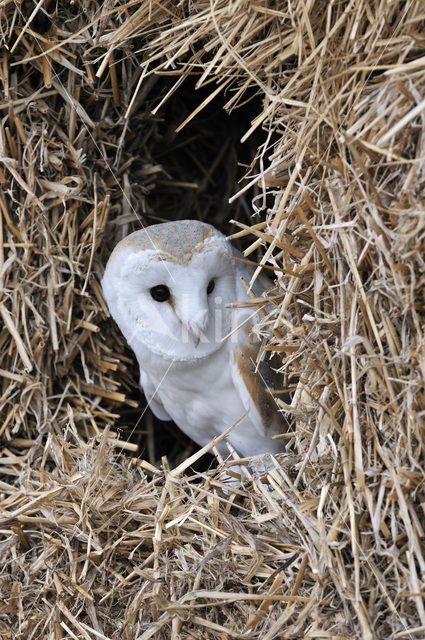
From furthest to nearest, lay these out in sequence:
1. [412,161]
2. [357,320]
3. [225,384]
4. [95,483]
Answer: [225,384] < [95,483] < [357,320] < [412,161]

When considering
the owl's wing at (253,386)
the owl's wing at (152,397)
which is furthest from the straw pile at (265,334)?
the owl's wing at (253,386)

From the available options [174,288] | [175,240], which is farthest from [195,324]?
[175,240]

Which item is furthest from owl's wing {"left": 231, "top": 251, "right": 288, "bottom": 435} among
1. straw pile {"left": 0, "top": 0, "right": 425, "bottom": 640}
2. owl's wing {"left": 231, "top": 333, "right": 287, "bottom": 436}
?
straw pile {"left": 0, "top": 0, "right": 425, "bottom": 640}

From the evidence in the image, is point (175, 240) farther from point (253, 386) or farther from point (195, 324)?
point (253, 386)

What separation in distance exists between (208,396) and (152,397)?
0.85ft

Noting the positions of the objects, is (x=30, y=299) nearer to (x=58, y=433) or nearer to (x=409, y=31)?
(x=58, y=433)

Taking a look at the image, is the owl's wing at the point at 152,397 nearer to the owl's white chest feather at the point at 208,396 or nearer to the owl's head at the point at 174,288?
the owl's white chest feather at the point at 208,396

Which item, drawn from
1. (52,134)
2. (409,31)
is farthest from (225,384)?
(409,31)

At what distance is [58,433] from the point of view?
2.56 metres

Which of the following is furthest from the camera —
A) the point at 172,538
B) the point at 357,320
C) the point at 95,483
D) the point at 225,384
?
the point at 225,384

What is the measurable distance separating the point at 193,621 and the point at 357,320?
78 centimetres

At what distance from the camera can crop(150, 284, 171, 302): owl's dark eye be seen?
88.8 inches

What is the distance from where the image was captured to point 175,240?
2.22 metres

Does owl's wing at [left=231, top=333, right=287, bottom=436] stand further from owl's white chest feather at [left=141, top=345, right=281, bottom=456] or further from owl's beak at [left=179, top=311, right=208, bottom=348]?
owl's beak at [left=179, top=311, right=208, bottom=348]
